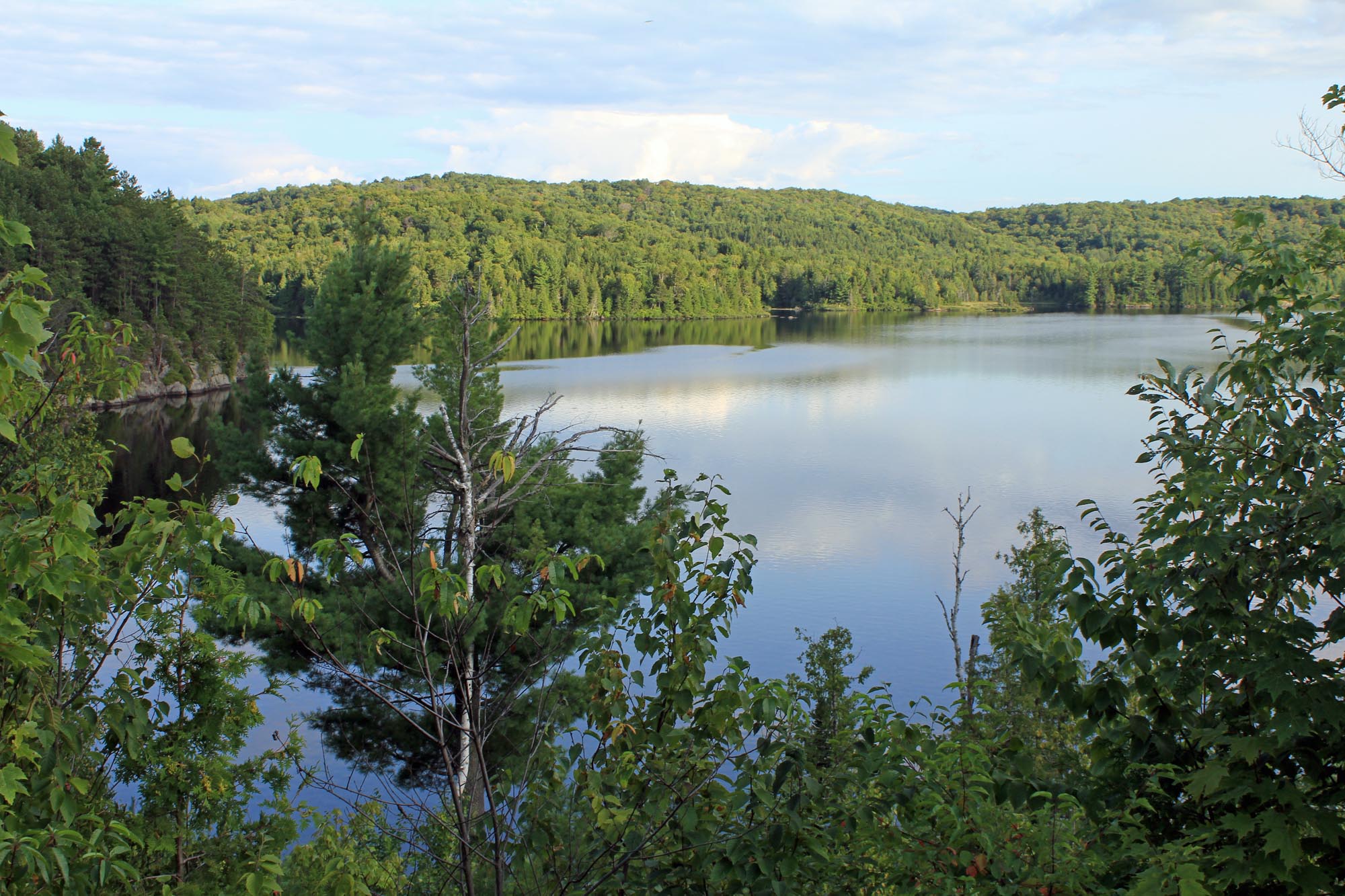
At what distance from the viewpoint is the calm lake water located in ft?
49.2

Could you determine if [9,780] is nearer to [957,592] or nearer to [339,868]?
[339,868]

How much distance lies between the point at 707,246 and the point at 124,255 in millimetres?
89166

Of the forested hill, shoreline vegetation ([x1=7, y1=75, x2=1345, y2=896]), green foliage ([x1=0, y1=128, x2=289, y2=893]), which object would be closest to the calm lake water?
shoreline vegetation ([x1=7, y1=75, x2=1345, y2=896])

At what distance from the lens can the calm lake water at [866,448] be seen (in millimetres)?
15008

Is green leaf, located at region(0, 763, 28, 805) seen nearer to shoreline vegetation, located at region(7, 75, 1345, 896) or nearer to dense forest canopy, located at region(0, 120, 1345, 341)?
shoreline vegetation, located at region(7, 75, 1345, 896)

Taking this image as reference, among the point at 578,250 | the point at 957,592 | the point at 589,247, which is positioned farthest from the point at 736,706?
the point at 589,247

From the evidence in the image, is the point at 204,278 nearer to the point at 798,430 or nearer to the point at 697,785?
the point at 798,430

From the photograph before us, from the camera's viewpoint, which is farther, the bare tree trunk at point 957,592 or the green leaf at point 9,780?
the bare tree trunk at point 957,592

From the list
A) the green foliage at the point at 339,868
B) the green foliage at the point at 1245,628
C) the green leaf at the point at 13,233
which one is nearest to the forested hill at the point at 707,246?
the green foliage at the point at 1245,628

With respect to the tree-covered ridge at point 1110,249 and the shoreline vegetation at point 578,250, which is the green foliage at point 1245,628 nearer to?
the shoreline vegetation at point 578,250

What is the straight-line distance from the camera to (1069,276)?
4161 inches

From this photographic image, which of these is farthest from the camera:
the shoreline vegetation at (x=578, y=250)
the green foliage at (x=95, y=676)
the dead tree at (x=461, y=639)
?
the shoreline vegetation at (x=578, y=250)

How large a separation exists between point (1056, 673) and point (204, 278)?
46065 mm

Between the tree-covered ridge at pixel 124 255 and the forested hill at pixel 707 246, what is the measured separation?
22370 millimetres
